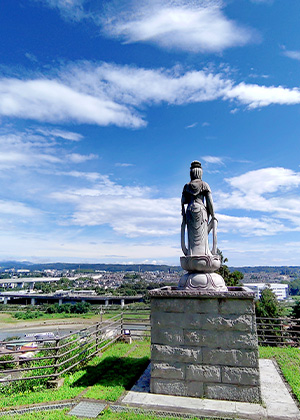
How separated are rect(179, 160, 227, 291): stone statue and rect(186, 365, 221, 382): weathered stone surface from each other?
1466 millimetres

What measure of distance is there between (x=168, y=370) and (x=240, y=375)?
1.35 metres

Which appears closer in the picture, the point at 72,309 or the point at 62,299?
the point at 72,309

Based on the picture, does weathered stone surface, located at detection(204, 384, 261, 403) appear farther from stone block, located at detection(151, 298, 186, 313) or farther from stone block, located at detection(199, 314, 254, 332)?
stone block, located at detection(151, 298, 186, 313)

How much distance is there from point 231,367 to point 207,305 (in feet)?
3.84

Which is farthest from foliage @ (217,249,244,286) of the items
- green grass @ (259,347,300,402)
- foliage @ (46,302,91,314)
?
foliage @ (46,302,91,314)

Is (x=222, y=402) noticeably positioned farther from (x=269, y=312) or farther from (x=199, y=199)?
(x=269, y=312)

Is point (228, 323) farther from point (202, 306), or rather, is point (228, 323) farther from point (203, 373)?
point (203, 373)

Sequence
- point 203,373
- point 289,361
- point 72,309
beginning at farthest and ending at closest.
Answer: point 72,309 → point 289,361 → point 203,373

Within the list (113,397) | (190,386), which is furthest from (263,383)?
(113,397)

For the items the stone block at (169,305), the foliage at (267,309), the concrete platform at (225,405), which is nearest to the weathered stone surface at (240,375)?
the concrete platform at (225,405)

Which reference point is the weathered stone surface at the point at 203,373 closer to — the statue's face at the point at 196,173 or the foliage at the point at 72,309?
the statue's face at the point at 196,173

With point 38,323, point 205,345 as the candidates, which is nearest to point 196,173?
point 205,345

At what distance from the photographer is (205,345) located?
5477 millimetres

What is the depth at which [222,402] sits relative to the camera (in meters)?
5.14
